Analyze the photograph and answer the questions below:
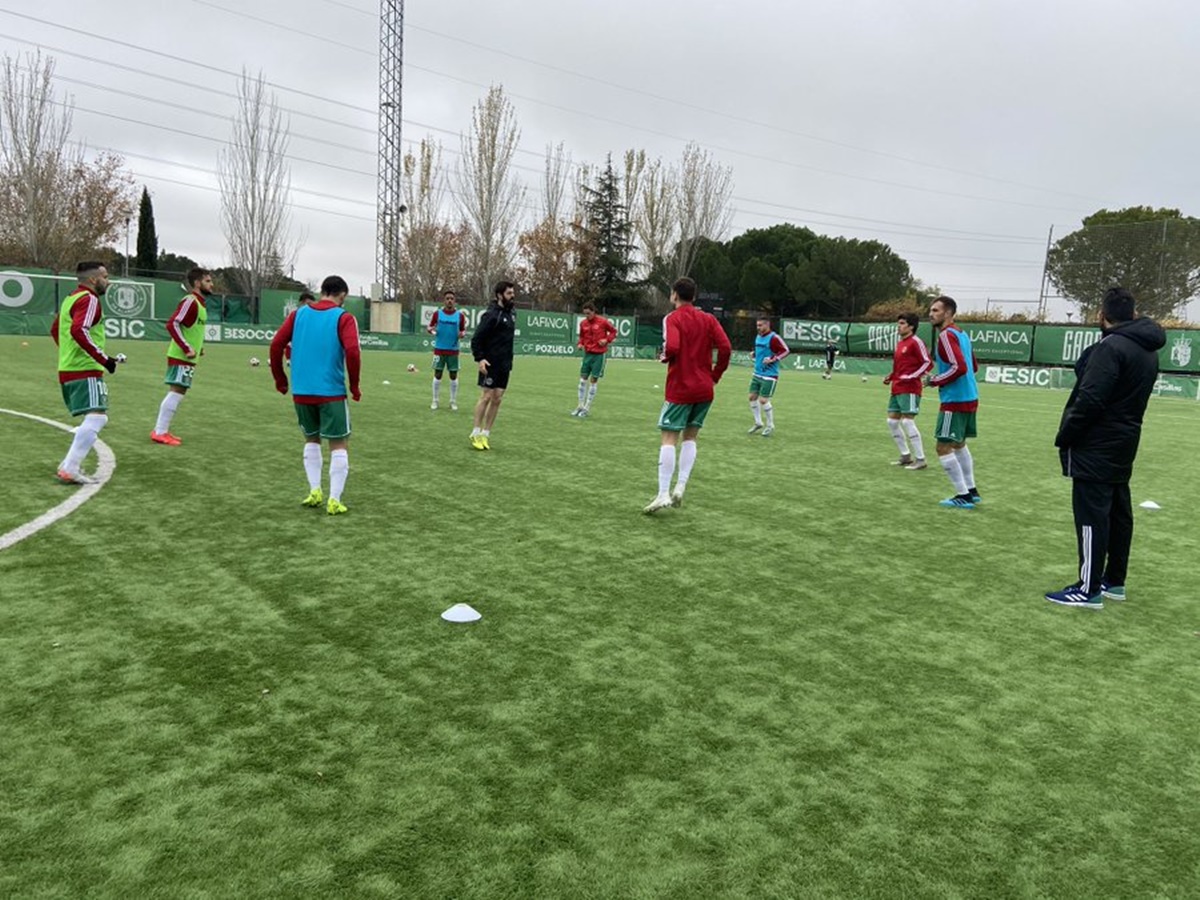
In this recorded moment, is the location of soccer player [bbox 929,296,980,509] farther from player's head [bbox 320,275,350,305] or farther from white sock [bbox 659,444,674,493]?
player's head [bbox 320,275,350,305]

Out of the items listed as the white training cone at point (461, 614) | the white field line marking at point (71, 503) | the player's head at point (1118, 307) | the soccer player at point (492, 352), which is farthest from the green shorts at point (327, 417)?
the player's head at point (1118, 307)

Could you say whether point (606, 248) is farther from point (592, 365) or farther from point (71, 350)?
point (71, 350)

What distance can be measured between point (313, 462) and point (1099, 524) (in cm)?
598

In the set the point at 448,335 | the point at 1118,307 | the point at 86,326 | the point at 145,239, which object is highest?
the point at 145,239

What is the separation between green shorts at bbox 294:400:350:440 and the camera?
6.72m

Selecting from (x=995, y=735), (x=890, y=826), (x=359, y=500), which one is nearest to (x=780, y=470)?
(x=359, y=500)

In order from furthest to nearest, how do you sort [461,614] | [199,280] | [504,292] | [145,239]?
1. [145,239]
2. [504,292]
3. [199,280]
4. [461,614]

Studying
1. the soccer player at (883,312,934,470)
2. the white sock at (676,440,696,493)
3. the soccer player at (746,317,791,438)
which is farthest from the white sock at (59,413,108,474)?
the soccer player at (746,317,791,438)

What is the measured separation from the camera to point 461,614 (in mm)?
4473

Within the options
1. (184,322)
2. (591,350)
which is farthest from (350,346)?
A: (591,350)

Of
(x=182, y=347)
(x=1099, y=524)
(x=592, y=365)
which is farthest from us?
(x=592, y=365)

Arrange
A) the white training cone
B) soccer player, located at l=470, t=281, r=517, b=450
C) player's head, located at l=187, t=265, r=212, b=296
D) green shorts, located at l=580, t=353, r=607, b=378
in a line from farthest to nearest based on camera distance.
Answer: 1. green shorts, located at l=580, t=353, r=607, b=378
2. soccer player, located at l=470, t=281, r=517, b=450
3. player's head, located at l=187, t=265, r=212, b=296
4. the white training cone

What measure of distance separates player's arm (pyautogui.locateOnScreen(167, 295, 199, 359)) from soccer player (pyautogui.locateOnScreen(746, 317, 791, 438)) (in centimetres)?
857

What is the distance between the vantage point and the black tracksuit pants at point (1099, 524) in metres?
5.18
